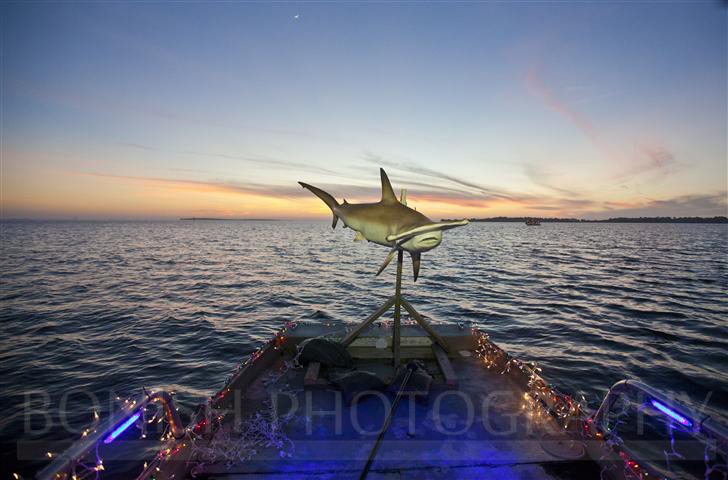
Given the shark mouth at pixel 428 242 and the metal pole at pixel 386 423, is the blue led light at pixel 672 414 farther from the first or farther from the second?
the metal pole at pixel 386 423

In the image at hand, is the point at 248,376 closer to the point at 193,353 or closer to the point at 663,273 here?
the point at 193,353

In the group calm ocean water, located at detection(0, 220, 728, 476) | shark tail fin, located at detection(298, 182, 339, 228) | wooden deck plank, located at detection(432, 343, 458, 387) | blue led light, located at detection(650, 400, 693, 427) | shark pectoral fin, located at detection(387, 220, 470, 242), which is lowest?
calm ocean water, located at detection(0, 220, 728, 476)

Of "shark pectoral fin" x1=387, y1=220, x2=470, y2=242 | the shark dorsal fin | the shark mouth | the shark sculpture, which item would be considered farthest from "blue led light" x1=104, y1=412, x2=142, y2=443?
the shark dorsal fin

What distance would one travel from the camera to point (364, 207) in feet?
22.8

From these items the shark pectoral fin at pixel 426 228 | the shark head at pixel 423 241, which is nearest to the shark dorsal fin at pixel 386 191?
the shark pectoral fin at pixel 426 228

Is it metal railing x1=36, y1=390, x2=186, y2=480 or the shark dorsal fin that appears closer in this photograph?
metal railing x1=36, y1=390, x2=186, y2=480

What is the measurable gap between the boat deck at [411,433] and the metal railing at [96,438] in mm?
2056

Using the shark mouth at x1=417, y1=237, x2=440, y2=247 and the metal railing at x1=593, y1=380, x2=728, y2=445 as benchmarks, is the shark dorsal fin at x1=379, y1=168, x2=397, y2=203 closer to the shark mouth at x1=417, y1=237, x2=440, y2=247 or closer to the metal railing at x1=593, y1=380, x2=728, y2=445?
the shark mouth at x1=417, y1=237, x2=440, y2=247

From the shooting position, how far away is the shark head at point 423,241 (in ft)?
20.1

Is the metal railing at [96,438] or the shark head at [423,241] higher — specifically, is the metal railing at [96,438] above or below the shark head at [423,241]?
below

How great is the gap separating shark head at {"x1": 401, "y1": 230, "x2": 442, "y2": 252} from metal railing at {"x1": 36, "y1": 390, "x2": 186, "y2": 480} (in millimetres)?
4969

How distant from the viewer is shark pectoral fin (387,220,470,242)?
5.61m

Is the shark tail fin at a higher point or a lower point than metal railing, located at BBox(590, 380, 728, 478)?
higher

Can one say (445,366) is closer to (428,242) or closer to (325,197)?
(428,242)
